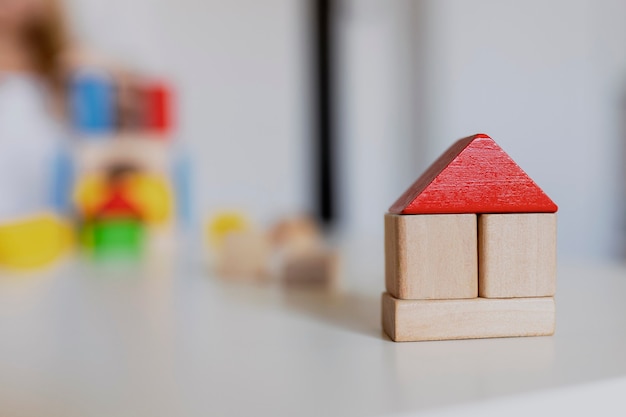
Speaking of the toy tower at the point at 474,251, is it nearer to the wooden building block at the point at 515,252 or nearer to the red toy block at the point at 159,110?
the wooden building block at the point at 515,252

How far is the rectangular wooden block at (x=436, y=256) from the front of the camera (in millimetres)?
460

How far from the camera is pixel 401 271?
1.51ft

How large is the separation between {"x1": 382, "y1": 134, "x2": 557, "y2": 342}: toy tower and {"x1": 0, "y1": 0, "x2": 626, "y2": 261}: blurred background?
78cm

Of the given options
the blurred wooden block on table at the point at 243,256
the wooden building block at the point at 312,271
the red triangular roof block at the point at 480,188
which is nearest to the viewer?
the red triangular roof block at the point at 480,188

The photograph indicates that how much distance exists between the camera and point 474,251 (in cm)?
46

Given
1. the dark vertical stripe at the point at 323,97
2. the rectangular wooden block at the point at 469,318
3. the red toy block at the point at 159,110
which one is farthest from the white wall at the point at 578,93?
the rectangular wooden block at the point at 469,318

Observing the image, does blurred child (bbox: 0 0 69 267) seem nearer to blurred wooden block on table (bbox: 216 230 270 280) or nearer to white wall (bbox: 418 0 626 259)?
blurred wooden block on table (bbox: 216 230 270 280)

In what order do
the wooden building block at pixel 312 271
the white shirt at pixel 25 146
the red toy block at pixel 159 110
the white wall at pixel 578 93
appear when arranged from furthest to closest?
the white wall at pixel 578 93 < the white shirt at pixel 25 146 < the red toy block at pixel 159 110 < the wooden building block at pixel 312 271

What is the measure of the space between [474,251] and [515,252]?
0.11ft

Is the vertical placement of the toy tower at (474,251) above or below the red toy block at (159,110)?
below

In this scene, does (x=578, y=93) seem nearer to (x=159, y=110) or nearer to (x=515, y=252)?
(x=159, y=110)

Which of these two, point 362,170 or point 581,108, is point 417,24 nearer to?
point 362,170

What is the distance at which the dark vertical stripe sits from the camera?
2770mm

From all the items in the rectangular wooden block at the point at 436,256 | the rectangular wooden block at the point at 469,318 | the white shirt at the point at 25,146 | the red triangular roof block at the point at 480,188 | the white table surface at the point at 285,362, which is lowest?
the white table surface at the point at 285,362
